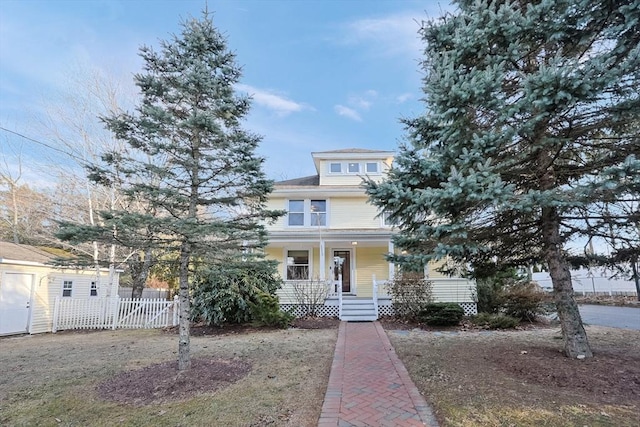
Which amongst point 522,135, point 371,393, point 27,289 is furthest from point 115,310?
point 522,135

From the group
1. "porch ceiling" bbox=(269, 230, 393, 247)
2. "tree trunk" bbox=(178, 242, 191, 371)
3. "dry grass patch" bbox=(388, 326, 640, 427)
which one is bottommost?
"dry grass patch" bbox=(388, 326, 640, 427)

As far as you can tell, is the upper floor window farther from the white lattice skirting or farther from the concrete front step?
the concrete front step

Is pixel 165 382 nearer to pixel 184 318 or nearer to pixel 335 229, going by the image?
pixel 184 318

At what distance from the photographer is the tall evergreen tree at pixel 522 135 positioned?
4777mm

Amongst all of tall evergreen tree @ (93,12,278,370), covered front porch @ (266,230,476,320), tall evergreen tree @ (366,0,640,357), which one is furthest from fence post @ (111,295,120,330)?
tall evergreen tree @ (366,0,640,357)

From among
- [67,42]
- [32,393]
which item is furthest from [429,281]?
[67,42]

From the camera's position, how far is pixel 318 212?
17.0 meters

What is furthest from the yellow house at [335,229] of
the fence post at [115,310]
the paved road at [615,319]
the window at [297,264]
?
the fence post at [115,310]

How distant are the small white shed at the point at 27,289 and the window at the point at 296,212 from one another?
8.93 meters

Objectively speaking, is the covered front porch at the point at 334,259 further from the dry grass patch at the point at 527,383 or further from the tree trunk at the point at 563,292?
the tree trunk at the point at 563,292

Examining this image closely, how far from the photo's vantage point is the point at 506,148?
6.18 meters

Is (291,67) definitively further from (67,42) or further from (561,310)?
(561,310)

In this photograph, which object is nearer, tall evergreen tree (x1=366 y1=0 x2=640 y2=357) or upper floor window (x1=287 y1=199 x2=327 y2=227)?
tall evergreen tree (x1=366 y1=0 x2=640 y2=357)

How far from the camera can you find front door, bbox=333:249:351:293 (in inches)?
664
